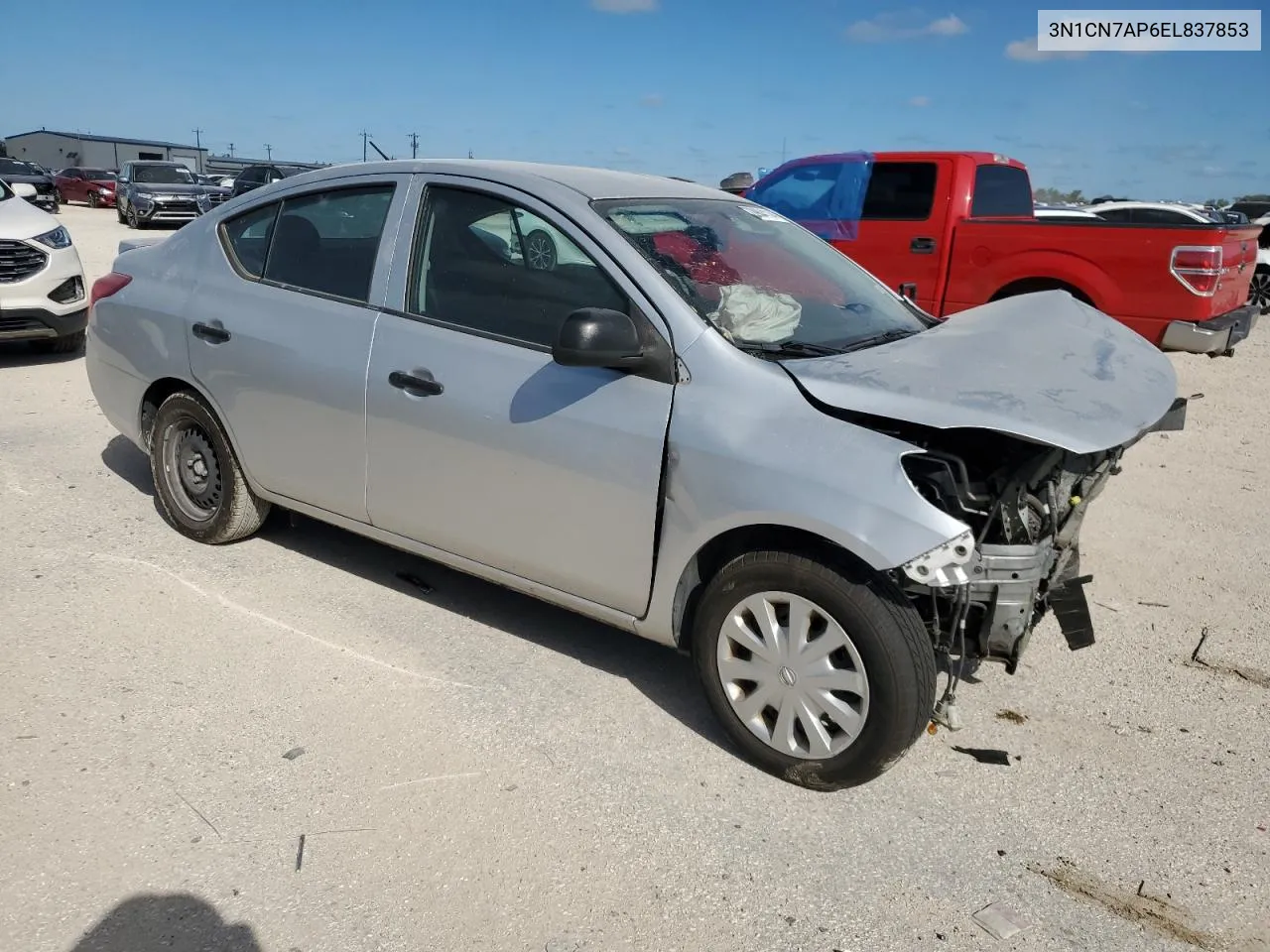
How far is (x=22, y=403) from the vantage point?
7.34 metres

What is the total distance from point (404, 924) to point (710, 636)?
123cm

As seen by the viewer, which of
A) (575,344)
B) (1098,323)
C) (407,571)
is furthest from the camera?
(407,571)

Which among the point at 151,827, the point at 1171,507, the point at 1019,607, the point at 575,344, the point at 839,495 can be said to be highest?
the point at 575,344

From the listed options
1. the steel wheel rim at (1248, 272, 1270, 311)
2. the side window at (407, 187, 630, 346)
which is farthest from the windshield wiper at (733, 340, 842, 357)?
the steel wheel rim at (1248, 272, 1270, 311)

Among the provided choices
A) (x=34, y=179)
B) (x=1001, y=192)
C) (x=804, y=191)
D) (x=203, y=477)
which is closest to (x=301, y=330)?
(x=203, y=477)

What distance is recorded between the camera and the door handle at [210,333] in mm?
4328

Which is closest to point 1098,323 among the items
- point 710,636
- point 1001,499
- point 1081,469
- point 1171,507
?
point 1081,469

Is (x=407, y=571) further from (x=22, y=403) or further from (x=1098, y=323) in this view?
(x=22, y=403)

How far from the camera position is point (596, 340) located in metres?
3.06

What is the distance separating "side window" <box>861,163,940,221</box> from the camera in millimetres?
8969

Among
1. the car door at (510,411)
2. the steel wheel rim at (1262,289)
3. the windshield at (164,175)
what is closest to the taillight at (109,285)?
the car door at (510,411)

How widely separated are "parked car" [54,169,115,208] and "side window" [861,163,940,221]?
113 ft

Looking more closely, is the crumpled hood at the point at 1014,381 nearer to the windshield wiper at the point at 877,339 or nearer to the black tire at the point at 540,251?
the windshield wiper at the point at 877,339

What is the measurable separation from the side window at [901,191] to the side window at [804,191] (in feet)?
1.41
